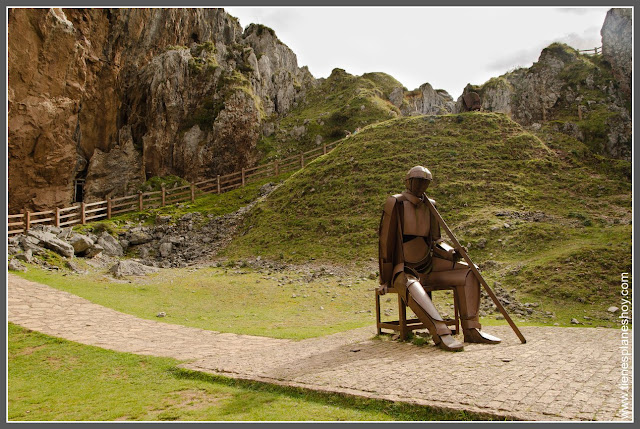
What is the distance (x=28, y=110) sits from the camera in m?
31.7

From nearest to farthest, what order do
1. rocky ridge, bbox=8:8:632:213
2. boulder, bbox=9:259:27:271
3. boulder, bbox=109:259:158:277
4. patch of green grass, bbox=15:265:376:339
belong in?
1. patch of green grass, bbox=15:265:376:339
2. boulder, bbox=9:259:27:271
3. boulder, bbox=109:259:158:277
4. rocky ridge, bbox=8:8:632:213

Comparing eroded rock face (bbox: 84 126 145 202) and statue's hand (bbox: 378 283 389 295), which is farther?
eroded rock face (bbox: 84 126 145 202)

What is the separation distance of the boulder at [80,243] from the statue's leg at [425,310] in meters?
18.0

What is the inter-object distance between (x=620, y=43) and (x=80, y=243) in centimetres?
5377

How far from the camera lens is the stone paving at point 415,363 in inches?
174

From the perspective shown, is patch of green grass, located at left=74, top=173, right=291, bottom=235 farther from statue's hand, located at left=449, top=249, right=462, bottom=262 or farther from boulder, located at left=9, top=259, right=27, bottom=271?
statue's hand, located at left=449, top=249, right=462, bottom=262

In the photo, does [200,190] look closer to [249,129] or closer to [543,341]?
[249,129]

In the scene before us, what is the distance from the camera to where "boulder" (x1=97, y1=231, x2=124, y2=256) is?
2264 centimetres

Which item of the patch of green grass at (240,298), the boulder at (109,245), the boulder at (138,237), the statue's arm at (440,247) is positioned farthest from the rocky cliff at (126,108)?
the statue's arm at (440,247)

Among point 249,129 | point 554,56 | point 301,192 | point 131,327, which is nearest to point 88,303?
point 131,327

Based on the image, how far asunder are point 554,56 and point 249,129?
3632 centimetres

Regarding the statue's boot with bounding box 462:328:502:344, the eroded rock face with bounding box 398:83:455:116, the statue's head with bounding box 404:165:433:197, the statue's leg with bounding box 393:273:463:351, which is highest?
the eroded rock face with bounding box 398:83:455:116

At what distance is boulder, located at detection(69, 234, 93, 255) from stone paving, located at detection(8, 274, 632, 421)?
34.8 feet

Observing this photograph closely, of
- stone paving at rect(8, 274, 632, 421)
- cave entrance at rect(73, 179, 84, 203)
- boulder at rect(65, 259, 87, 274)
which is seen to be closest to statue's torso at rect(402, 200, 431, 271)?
stone paving at rect(8, 274, 632, 421)
